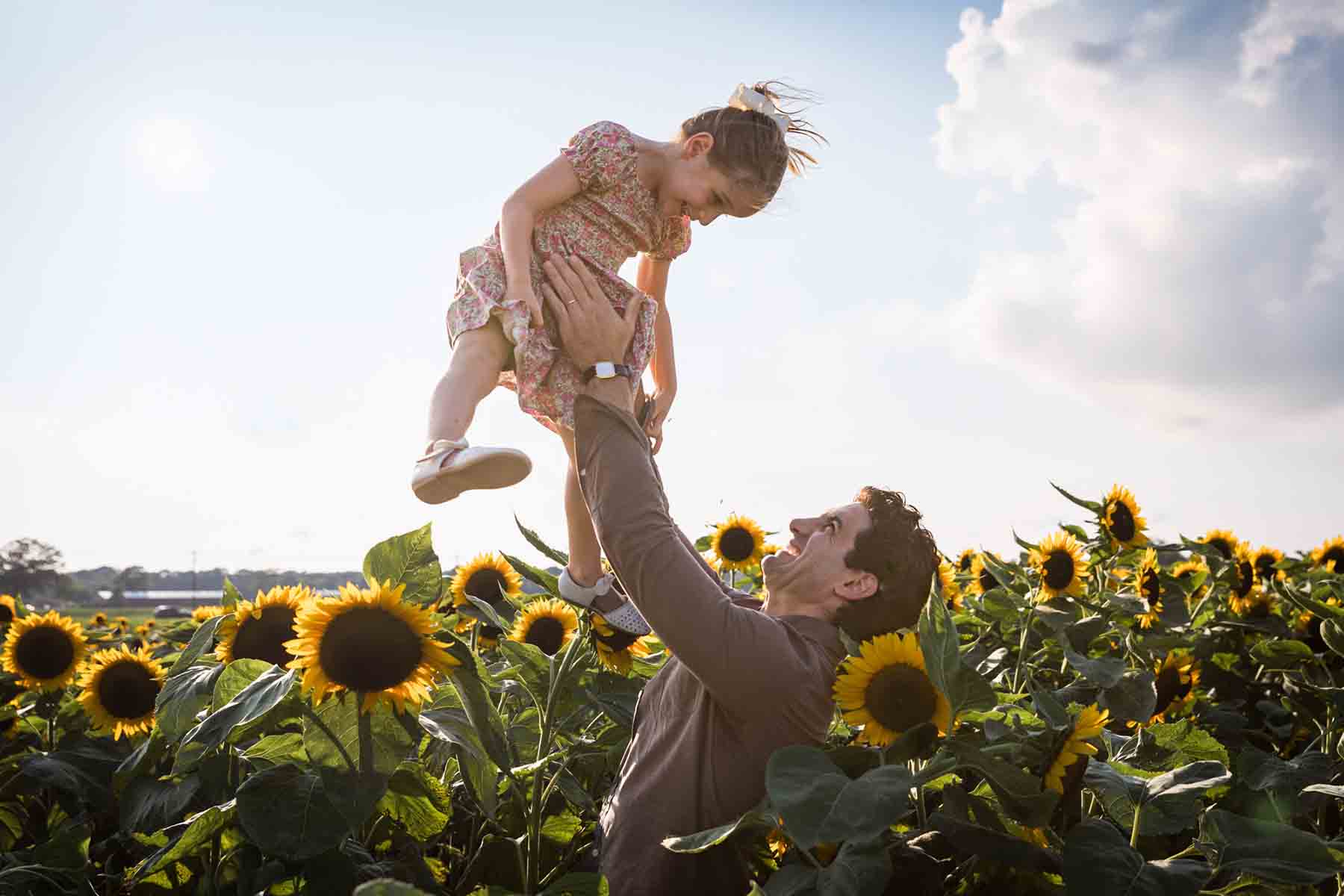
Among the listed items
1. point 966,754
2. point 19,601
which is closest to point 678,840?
point 966,754

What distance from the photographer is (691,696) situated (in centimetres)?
237

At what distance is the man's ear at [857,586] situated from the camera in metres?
2.55

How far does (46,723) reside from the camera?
4.54m

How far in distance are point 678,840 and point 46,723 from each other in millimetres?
3906

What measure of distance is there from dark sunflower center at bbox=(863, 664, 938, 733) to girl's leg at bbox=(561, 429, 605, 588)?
5.41ft

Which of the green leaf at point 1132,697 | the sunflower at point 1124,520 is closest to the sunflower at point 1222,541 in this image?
the sunflower at point 1124,520

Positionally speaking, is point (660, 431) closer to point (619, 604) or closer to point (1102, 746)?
point (619, 604)

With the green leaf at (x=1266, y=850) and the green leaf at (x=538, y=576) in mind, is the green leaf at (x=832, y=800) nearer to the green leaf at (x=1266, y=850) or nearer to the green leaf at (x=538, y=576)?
the green leaf at (x=1266, y=850)

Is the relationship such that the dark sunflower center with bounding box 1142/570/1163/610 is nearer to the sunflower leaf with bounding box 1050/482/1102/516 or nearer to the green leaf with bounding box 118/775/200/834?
the sunflower leaf with bounding box 1050/482/1102/516

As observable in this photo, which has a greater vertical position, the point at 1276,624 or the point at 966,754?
the point at 1276,624

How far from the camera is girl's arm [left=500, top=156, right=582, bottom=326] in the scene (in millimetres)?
3559

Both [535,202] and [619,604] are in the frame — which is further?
[535,202]

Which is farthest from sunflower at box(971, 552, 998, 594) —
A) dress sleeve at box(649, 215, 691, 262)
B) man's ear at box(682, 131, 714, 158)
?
man's ear at box(682, 131, 714, 158)

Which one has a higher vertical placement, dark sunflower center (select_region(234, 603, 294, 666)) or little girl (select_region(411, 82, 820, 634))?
little girl (select_region(411, 82, 820, 634))
